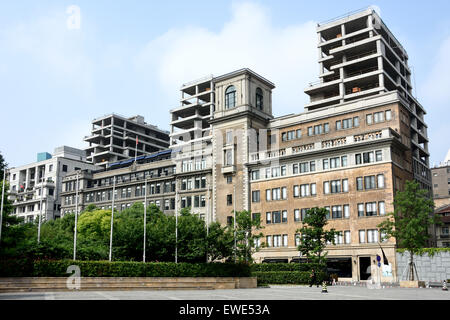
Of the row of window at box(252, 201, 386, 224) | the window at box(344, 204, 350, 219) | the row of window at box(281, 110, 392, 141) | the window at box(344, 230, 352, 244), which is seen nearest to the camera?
the row of window at box(252, 201, 386, 224)

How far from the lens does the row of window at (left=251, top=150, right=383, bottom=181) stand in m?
58.1

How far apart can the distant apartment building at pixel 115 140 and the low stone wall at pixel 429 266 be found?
292 ft

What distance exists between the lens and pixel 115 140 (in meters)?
132

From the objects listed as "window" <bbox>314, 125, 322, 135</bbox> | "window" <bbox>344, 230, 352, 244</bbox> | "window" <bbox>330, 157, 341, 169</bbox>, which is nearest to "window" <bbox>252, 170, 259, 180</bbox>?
"window" <bbox>314, 125, 322, 135</bbox>

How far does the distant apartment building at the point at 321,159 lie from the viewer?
5784 centimetres

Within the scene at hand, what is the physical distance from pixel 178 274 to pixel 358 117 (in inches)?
1466

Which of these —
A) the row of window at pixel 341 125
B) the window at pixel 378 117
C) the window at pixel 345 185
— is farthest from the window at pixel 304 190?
the window at pixel 378 117

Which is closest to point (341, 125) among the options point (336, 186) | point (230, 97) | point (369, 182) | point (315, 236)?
point (336, 186)

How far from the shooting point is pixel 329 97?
291 feet

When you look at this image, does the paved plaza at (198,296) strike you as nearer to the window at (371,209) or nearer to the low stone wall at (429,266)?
the low stone wall at (429,266)

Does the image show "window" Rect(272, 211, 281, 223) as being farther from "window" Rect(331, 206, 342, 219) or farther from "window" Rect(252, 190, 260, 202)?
"window" Rect(331, 206, 342, 219)

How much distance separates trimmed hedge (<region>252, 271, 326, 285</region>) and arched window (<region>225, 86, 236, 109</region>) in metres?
31.1

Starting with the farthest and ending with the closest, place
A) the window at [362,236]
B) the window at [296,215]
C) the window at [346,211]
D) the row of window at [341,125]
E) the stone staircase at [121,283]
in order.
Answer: the window at [296,215] → the row of window at [341,125] → the window at [346,211] → the window at [362,236] → the stone staircase at [121,283]
